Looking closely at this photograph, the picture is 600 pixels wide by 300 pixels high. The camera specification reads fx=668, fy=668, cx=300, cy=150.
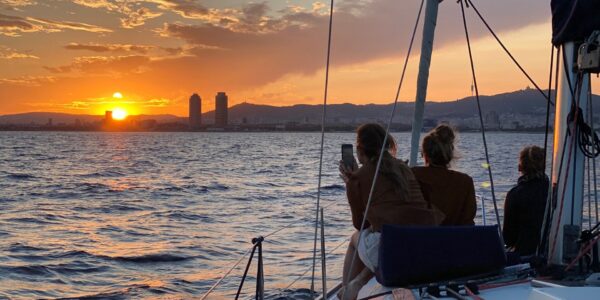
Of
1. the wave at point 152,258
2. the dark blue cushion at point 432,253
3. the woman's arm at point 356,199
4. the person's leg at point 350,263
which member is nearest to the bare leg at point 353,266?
the person's leg at point 350,263

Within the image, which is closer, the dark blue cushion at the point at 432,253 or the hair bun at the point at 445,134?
the dark blue cushion at the point at 432,253

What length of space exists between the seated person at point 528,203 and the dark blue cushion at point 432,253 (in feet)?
5.08

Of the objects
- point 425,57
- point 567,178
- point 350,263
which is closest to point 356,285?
point 350,263

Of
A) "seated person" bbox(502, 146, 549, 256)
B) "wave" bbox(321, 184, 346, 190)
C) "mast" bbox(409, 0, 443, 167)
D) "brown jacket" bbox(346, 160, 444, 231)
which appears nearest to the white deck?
"brown jacket" bbox(346, 160, 444, 231)

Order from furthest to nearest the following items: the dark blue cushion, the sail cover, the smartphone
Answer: the smartphone < the sail cover < the dark blue cushion

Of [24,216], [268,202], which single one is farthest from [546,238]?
[268,202]

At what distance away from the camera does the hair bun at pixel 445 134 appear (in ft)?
13.9

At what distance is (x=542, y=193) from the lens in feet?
16.5

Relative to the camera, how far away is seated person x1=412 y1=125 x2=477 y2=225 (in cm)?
419

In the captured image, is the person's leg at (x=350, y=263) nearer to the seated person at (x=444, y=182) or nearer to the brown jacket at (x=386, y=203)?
the brown jacket at (x=386, y=203)

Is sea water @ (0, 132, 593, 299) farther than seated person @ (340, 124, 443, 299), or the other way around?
sea water @ (0, 132, 593, 299)

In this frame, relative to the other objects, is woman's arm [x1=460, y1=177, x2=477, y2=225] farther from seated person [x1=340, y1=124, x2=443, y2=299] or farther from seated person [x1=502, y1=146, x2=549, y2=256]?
seated person [x1=502, y1=146, x2=549, y2=256]

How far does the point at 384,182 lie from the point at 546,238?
1175 millimetres

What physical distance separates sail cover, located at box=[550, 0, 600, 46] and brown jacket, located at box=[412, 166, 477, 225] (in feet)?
3.46
